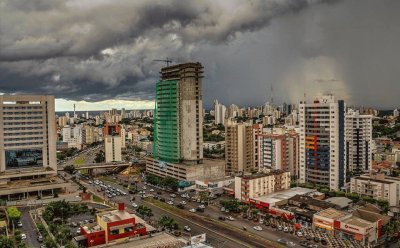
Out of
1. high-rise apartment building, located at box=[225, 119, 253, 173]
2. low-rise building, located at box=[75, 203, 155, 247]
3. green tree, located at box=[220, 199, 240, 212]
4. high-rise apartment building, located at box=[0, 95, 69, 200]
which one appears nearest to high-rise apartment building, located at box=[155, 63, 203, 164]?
high-rise apartment building, located at box=[225, 119, 253, 173]

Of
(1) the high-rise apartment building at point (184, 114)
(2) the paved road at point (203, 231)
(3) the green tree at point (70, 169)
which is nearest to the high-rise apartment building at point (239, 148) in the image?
(1) the high-rise apartment building at point (184, 114)

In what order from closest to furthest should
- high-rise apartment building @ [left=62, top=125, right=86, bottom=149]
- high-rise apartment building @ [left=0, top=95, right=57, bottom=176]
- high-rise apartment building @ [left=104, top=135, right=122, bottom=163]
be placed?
1. high-rise apartment building @ [left=0, top=95, right=57, bottom=176]
2. high-rise apartment building @ [left=104, top=135, right=122, bottom=163]
3. high-rise apartment building @ [left=62, top=125, right=86, bottom=149]

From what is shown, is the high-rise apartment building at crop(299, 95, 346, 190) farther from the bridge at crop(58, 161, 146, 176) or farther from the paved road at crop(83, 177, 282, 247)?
the bridge at crop(58, 161, 146, 176)

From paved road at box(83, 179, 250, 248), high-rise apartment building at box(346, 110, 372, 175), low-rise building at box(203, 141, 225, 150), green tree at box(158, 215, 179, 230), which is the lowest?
paved road at box(83, 179, 250, 248)

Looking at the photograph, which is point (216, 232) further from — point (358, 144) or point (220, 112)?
point (220, 112)

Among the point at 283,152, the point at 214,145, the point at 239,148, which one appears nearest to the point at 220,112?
the point at 214,145

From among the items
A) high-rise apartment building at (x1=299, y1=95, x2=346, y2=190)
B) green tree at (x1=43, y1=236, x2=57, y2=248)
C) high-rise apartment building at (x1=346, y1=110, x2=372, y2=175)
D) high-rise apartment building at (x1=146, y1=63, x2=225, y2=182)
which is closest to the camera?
green tree at (x1=43, y1=236, x2=57, y2=248)

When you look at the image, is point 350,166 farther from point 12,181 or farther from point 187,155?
point 12,181
